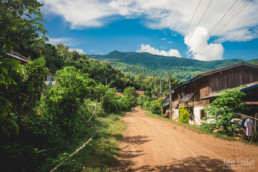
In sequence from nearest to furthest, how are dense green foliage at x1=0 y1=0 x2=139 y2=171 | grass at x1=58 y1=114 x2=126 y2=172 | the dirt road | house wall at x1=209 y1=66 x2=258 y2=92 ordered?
1. dense green foliage at x1=0 y1=0 x2=139 y2=171
2. grass at x1=58 y1=114 x2=126 y2=172
3. the dirt road
4. house wall at x1=209 y1=66 x2=258 y2=92

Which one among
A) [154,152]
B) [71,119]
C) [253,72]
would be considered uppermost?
[253,72]

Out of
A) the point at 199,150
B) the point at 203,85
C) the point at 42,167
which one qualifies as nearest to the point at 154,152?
the point at 199,150

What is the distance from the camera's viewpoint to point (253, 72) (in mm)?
15914

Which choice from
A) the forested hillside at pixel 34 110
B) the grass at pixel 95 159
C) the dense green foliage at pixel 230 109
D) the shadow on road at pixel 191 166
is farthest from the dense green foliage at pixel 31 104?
the dense green foliage at pixel 230 109

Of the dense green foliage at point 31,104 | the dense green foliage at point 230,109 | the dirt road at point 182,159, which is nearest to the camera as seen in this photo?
the dense green foliage at point 31,104

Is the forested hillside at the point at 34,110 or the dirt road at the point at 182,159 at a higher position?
the forested hillside at the point at 34,110

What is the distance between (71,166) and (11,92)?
3248 millimetres

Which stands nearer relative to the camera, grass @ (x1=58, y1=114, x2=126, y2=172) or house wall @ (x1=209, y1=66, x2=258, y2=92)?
grass @ (x1=58, y1=114, x2=126, y2=172)

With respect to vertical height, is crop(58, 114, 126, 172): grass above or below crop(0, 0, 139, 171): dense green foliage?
below

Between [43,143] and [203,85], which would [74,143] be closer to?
[43,143]

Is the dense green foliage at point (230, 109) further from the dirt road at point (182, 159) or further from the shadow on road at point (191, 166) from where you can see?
the shadow on road at point (191, 166)

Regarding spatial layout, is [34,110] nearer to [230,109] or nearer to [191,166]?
[191,166]

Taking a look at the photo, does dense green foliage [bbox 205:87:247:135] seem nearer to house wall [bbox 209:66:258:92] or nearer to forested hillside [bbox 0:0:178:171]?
house wall [bbox 209:66:258:92]

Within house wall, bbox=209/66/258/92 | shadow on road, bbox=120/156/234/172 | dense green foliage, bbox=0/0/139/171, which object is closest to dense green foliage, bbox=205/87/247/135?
shadow on road, bbox=120/156/234/172
